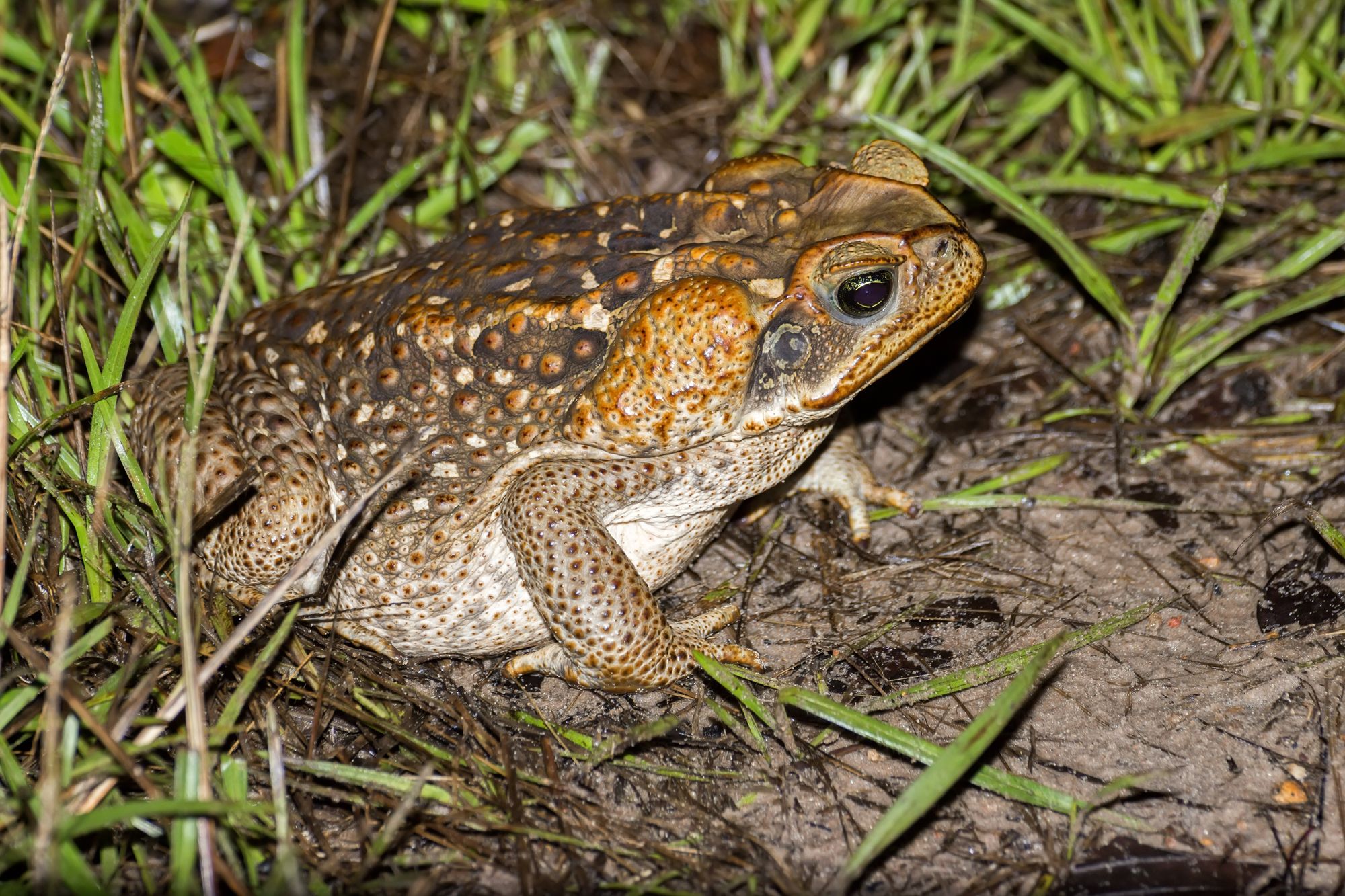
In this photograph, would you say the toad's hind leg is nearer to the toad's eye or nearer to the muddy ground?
the muddy ground

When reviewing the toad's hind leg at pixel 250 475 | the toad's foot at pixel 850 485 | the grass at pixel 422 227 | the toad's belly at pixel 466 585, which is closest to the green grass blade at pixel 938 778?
the grass at pixel 422 227

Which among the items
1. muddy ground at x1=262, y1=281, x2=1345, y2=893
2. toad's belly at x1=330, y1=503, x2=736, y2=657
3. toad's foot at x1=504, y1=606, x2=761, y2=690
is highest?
toad's belly at x1=330, y1=503, x2=736, y2=657

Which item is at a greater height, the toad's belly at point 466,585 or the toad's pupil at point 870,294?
the toad's pupil at point 870,294

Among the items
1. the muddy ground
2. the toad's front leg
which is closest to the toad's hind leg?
the muddy ground

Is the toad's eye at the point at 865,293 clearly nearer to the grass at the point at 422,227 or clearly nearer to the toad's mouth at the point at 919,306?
the toad's mouth at the point at 919,306

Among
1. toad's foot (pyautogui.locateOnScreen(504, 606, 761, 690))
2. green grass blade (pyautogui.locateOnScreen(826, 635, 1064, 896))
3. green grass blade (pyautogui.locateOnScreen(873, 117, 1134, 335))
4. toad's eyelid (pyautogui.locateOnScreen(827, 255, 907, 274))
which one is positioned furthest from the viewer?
green grass blade (pyautogui.locateOnScreen(873, 117, 1134, 335))
